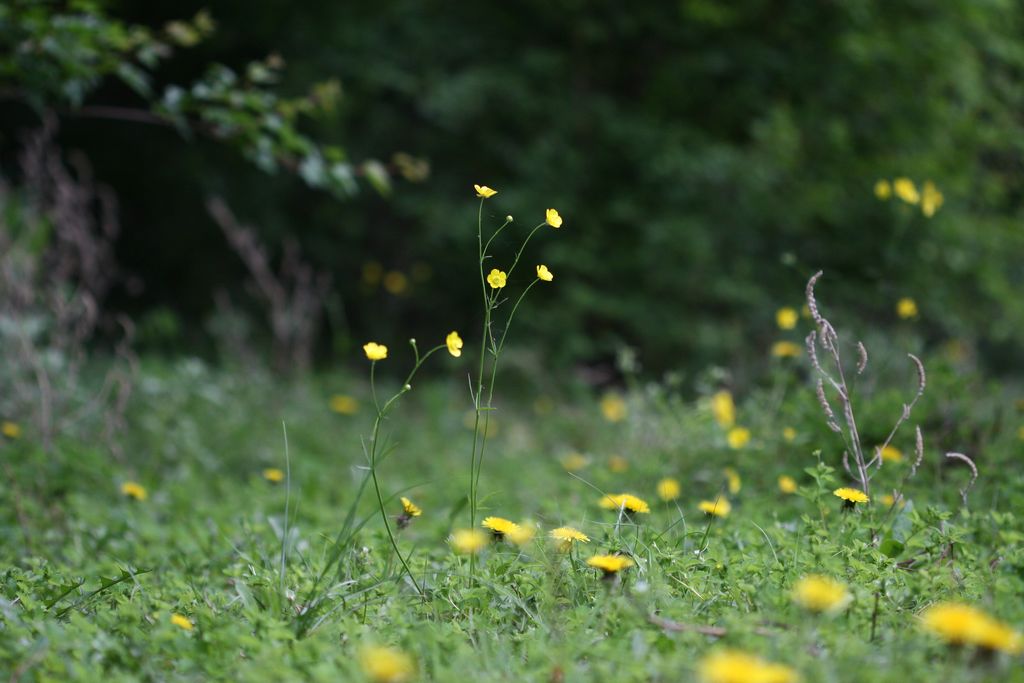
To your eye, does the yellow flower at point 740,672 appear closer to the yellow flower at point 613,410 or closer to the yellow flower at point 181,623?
the yellow flower at point 181,623

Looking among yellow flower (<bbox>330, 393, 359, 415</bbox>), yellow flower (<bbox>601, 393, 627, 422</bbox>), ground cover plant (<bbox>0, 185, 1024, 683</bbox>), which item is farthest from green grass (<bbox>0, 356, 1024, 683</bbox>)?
yellow flower (<bbox>330, 393, 359, 415</bbox>)

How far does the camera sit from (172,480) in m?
3.69

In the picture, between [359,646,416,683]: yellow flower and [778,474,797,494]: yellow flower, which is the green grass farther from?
[359,646,416,683]: yellow flower

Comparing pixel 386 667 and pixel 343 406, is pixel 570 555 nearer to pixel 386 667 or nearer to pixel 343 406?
pixel 386 667

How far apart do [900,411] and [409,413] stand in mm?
3482

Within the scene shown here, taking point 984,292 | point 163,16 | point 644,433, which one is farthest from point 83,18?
point 984,292

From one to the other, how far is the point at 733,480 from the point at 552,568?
115 cm

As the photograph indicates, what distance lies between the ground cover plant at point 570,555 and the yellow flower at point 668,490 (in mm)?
19

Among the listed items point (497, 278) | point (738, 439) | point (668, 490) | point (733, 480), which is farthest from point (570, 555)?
point (738, 439)

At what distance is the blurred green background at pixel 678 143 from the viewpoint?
6559 mm

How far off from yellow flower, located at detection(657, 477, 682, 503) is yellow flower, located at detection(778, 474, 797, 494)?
31 cm

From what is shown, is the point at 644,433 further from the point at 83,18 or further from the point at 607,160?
the point at 607,160

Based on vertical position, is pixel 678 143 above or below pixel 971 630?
below

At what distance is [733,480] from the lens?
112 inches
